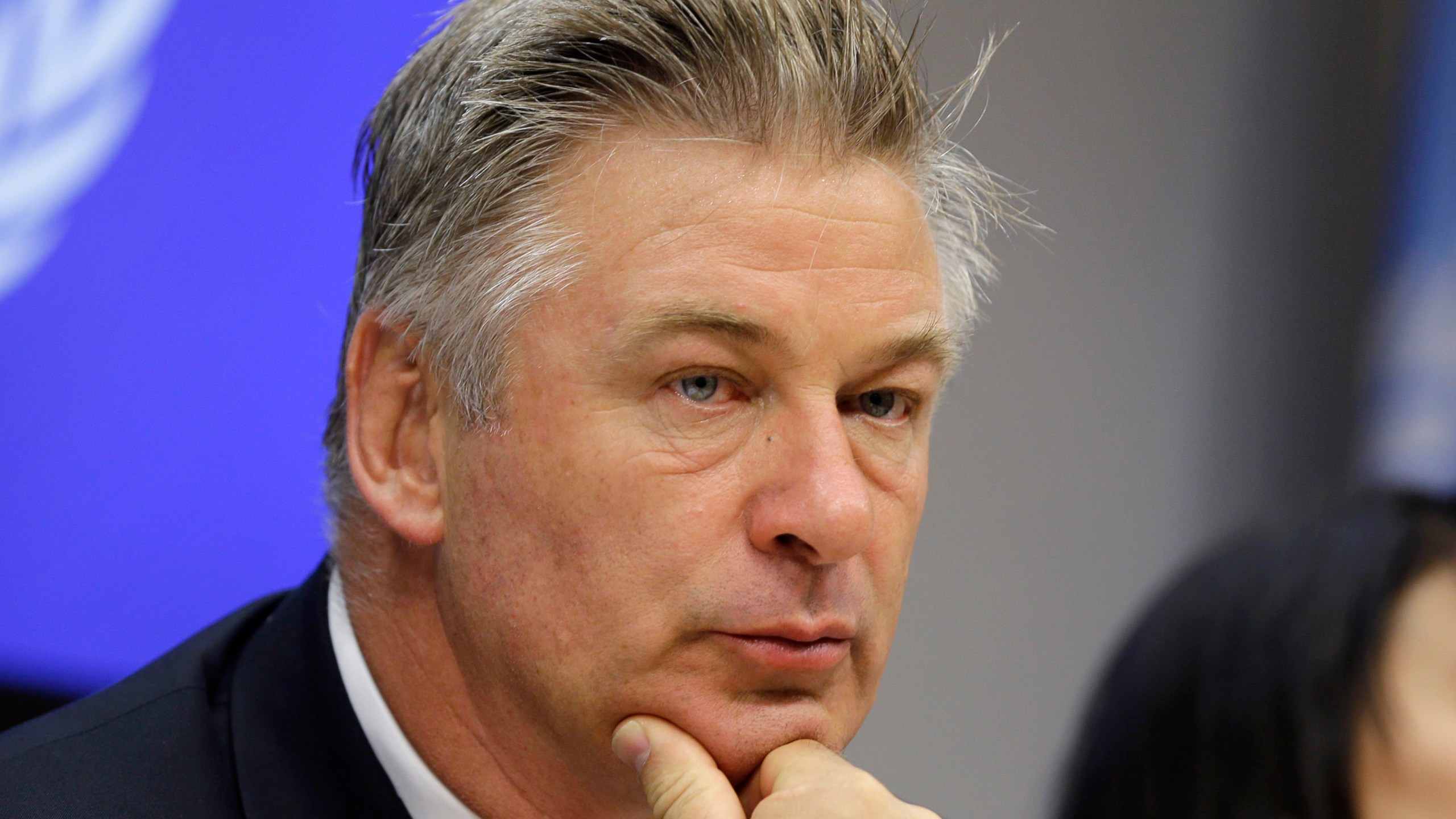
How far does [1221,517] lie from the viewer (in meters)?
4.08

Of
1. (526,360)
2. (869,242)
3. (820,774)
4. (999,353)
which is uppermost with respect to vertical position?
(999,353)

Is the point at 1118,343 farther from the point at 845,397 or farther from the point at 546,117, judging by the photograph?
the point at 546,117

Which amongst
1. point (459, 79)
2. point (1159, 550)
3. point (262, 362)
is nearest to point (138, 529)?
point (262, 362)

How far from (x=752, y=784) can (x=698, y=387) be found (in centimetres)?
47

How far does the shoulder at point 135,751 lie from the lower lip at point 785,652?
68 cm

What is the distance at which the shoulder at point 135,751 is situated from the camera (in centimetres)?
156

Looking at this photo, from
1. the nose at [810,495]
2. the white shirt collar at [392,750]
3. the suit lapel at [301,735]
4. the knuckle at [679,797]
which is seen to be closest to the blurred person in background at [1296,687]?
the nose at [810,495]

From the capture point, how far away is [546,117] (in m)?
1.60

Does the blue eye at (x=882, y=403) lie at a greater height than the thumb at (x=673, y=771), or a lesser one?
greater

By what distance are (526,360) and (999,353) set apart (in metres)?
2.27

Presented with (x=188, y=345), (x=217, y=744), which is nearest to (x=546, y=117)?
(x=217, y=744)

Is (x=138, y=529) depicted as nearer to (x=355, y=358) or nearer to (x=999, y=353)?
(x=355, y=358)

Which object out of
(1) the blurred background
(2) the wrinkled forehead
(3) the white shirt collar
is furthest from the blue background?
(2) the wrinkled forehead

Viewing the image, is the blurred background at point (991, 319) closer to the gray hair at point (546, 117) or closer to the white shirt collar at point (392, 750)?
the white shirt collar at point (392, 750)
